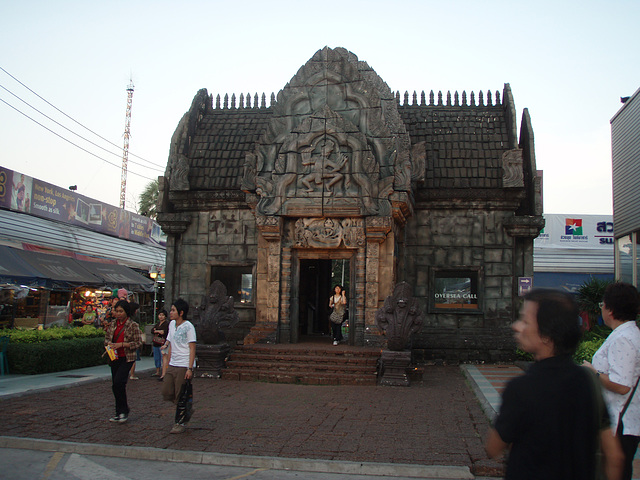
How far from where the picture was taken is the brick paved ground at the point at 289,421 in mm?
6832

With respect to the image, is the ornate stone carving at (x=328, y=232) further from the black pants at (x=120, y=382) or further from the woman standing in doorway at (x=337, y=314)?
the black pants at (x=120, y=382)

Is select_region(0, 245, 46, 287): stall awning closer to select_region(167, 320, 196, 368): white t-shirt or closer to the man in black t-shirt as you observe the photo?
select_region(167, 320, 196, 368): white t-shirt

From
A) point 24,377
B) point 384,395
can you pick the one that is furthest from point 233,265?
point 384,395

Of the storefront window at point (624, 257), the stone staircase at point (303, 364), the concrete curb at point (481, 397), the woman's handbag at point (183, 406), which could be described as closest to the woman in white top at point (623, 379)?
the concrete curb at point (481, 397)

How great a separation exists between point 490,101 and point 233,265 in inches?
384

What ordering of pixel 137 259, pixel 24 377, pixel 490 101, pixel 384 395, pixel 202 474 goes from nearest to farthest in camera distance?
pixel 202 474 → pixel 384 395 → pixel 24 377 → pixel 490 101 → pixel 137 259

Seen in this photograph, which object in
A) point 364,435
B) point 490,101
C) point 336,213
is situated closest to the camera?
point 364,435

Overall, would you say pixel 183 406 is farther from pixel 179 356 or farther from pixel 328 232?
pixel 328 232

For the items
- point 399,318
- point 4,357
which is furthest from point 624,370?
point 4,357

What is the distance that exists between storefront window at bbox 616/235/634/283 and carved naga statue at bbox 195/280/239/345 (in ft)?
57.2

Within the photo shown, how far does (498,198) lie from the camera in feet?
53.0

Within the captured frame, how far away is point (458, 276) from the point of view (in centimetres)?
1633

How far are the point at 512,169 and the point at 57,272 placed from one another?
15.1 m

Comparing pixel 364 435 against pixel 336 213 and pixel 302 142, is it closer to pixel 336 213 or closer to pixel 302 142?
pixel 336 213
